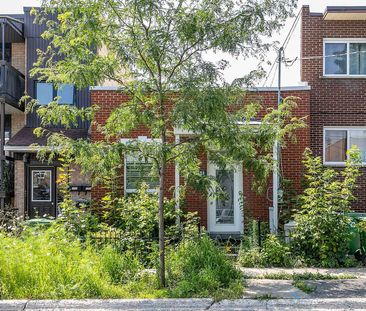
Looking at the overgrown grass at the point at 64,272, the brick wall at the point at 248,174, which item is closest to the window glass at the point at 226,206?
the brick wall at the point at 248,174

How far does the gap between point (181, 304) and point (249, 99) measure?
14.3ft

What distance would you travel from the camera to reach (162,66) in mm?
8117

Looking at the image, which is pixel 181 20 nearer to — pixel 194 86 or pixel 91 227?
pixel 194 86

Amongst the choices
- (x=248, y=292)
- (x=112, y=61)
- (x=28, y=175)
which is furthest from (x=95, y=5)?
(x=28, y=175)

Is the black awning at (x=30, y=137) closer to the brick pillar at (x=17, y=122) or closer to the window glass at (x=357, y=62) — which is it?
the brick pillar at (x=17, y=122)

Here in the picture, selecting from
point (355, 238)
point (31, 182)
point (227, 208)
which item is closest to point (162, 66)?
point (355, 238)

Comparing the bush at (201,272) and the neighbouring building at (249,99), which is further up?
the neighbouring building at (249,99)

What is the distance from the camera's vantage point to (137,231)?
32.3 feet

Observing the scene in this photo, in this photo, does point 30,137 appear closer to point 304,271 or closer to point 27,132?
point 27,132

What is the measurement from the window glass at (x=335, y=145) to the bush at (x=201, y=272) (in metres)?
7.20

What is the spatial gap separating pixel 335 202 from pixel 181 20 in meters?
5.06

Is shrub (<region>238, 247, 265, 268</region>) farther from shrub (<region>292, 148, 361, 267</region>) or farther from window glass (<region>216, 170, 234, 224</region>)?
window glass (<region>216, 170, 234, 224</region>)

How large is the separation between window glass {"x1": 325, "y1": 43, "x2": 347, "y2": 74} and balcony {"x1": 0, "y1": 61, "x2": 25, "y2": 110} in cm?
1045

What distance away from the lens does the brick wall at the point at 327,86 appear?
14.6 metres
